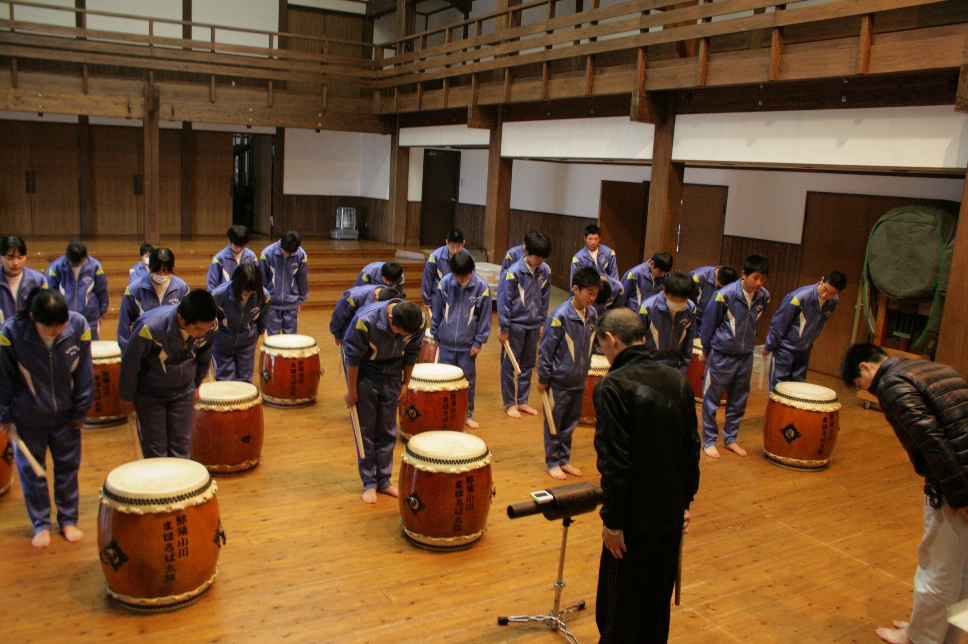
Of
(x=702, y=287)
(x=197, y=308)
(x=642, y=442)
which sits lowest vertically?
(x=642, y=442)

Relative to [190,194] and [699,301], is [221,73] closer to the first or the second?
[190,194]

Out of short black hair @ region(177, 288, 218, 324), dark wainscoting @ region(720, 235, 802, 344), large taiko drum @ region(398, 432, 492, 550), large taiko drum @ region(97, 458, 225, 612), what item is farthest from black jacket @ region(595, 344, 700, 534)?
dark wainscoting @ region(720, 235, 802, 344)

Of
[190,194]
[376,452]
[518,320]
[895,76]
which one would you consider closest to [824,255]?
[895,76]

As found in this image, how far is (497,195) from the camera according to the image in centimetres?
1162

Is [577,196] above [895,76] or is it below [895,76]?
below

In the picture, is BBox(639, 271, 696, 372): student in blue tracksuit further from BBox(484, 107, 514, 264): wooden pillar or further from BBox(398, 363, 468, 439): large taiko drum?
BBox(484, 107, 514, 264): wooden pillar

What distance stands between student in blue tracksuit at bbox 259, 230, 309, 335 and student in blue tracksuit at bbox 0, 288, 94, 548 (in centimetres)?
379

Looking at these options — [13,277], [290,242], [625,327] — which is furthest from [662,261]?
[13,277]

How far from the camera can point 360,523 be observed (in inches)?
185

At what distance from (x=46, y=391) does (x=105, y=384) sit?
231 cm

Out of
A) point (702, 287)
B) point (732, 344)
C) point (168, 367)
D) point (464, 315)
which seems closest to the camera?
point (168, 367)

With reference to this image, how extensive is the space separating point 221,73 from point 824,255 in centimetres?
988

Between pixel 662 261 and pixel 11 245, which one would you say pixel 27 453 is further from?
pixel 662 261

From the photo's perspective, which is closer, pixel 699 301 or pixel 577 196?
pixel 699 301
